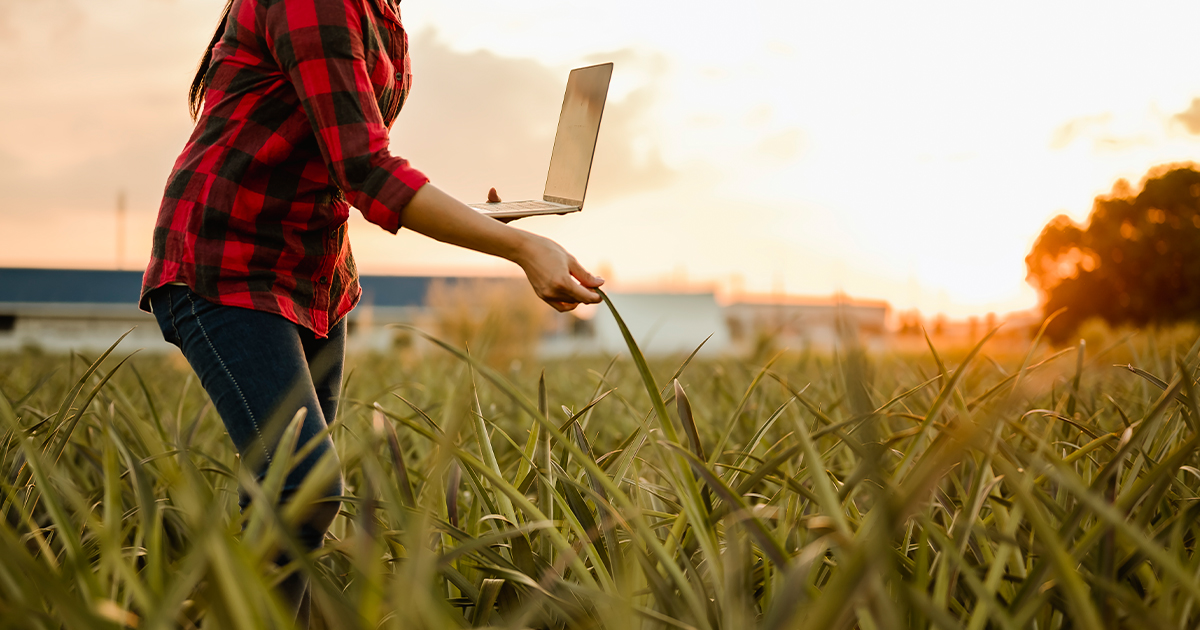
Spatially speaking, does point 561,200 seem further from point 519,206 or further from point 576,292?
point 576,292

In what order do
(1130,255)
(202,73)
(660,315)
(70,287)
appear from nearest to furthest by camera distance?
(202,73)
(1130,255)
(70,287)
(660,315)

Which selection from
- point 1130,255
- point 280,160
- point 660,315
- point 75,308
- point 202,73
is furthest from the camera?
point 660,315

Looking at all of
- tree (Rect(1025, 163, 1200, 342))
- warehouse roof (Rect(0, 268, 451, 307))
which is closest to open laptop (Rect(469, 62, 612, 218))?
tree (Rect(1025, 163, 1200, 342))

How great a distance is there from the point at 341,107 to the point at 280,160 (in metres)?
0.18

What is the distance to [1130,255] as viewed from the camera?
52.2 ft

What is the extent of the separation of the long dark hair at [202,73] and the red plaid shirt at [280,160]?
0.18 m

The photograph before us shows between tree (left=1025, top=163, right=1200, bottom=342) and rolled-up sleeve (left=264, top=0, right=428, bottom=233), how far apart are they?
1756 centimetres

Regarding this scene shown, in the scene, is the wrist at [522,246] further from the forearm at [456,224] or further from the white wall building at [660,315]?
the white wall building at [660,315]

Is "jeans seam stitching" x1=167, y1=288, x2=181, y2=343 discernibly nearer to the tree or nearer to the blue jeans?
the blue jeans

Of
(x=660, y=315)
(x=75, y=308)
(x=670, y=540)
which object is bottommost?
(x=660, y=315)

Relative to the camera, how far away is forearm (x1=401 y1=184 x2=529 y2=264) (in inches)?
38.9

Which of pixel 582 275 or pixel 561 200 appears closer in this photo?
pixel 582 275

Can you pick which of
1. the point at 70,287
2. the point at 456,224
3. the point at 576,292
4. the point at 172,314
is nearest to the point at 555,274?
the point at 576,292

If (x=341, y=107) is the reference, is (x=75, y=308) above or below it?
below
